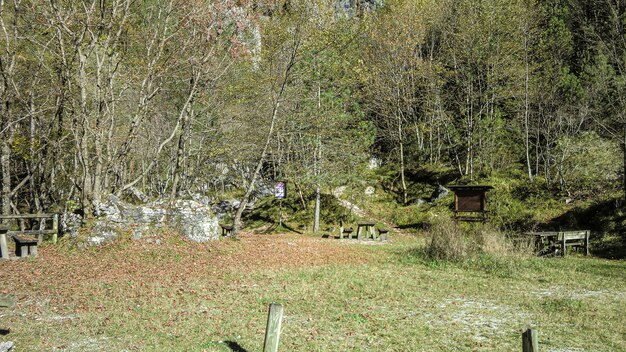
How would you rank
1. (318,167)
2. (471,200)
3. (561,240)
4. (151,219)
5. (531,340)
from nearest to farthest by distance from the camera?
(531,340) → (151,219) → (561,240) → (471,200) → (318,167)

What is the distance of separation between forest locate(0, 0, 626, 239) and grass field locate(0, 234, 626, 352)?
4671 mm

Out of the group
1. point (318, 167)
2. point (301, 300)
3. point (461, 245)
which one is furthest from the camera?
point (318, 167)

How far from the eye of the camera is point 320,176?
81.6ft

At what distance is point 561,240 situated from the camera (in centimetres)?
1639

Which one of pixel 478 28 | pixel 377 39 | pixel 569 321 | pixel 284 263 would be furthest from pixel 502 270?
pixel 377 39

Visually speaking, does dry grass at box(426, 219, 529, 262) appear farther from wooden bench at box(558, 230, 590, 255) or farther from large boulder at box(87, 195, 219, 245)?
large boulder at box(87, 195, 219, 245)

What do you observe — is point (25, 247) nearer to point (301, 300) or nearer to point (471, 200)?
point (301, 300)

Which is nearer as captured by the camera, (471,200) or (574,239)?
(574,239)

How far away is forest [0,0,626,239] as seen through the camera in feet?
59.6

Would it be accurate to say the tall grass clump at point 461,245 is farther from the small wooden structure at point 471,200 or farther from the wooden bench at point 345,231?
the wooden bench at point 345,231

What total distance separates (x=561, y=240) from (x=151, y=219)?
14.4 metres

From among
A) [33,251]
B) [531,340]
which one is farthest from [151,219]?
[531,340]

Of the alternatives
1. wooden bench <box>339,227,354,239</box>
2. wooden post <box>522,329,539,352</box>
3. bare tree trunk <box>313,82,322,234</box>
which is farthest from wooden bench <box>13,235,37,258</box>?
bare tree trunk <box>313,82,322,234</box>

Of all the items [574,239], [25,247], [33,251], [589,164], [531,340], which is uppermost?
[589,164]
